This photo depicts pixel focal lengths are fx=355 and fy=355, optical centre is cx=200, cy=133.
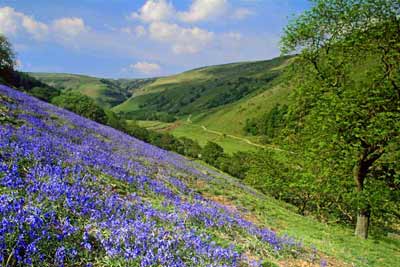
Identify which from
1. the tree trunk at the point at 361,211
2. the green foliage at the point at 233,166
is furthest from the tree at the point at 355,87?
the green foliage at the point at 233,166

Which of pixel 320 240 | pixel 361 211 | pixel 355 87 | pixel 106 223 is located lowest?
pixel 361 211

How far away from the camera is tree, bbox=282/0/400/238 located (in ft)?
61.8

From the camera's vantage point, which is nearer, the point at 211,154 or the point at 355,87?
the point at 355,87

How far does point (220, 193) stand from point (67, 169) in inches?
344

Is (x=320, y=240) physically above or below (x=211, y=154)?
above

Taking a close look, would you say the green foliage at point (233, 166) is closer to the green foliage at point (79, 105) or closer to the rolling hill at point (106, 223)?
the green foliage at point (79, 105)

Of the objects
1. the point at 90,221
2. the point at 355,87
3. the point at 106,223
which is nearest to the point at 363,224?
the point at 355,87

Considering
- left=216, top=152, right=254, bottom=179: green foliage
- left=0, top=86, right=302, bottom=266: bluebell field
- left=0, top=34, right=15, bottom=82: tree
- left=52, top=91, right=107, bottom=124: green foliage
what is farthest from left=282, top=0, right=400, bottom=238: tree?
left=216, top=152, right=254, bottom=179: green foliage

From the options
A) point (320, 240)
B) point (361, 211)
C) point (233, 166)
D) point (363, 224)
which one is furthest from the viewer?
point (233, 166)

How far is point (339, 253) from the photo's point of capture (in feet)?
39.0

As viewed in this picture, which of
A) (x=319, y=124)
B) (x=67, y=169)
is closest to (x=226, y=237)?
(x=67, y=169)

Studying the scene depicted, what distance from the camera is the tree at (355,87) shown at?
18.8m

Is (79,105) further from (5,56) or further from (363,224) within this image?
(363,224)

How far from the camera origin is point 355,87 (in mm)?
20953
